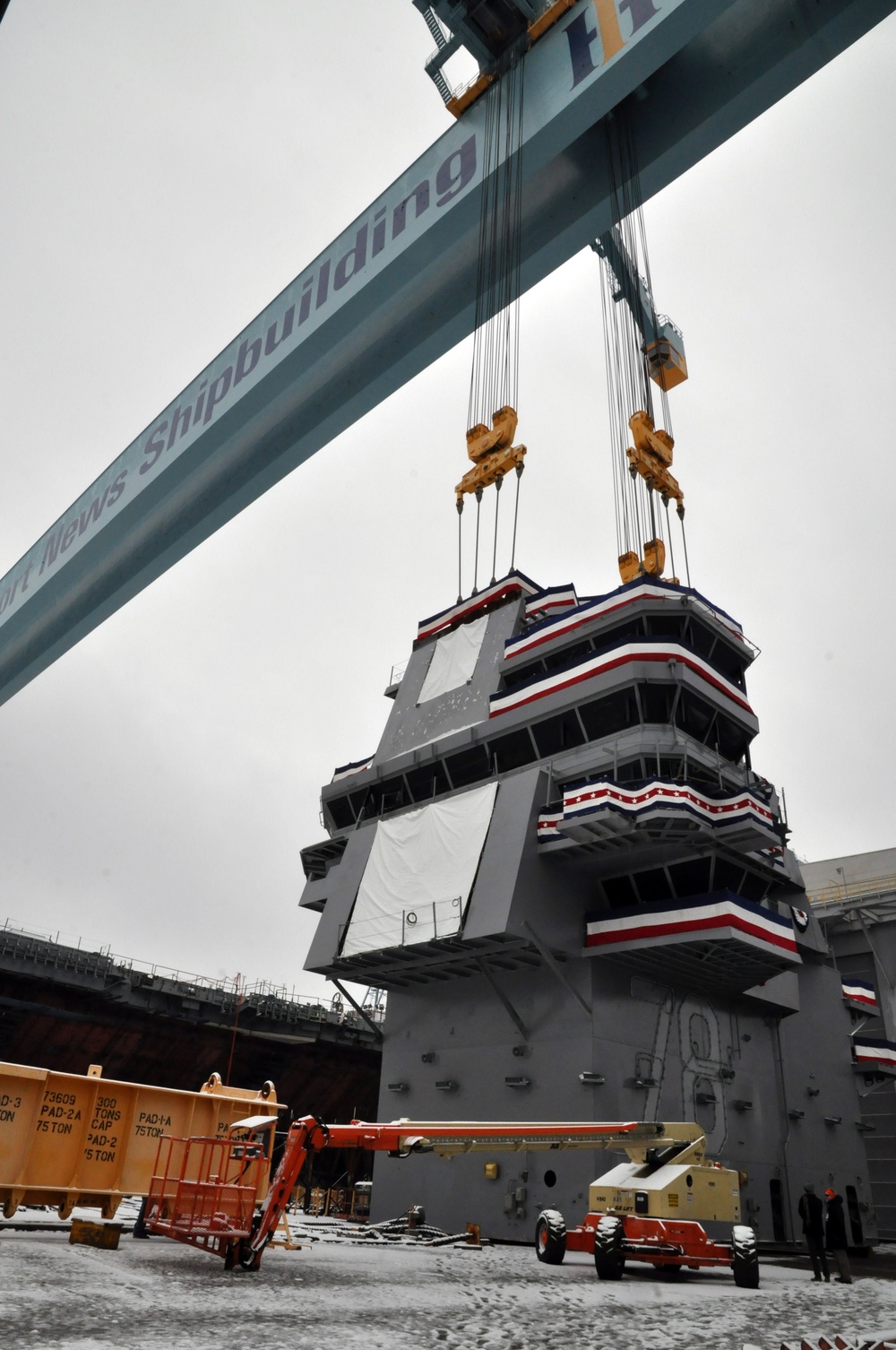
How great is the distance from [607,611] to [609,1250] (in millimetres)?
17037

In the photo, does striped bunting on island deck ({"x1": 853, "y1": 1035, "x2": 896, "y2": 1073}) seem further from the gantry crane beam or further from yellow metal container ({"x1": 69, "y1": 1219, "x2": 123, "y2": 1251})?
the gantry crane beam

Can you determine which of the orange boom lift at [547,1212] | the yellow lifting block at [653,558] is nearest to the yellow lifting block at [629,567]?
the yellow lifting block at [653,558]

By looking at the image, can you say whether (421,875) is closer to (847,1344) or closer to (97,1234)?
(97,1234)

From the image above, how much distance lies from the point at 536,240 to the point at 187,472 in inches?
257

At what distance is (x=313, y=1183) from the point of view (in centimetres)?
4350

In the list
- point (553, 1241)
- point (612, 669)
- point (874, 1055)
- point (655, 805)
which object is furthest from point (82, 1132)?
point (874, 1055)

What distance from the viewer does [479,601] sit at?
111 ft

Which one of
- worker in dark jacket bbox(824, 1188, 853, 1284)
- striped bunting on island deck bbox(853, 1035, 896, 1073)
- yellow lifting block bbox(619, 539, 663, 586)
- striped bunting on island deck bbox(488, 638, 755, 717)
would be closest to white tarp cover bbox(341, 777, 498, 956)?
striped bunting on island deck bbox(488, 638, 755, 717)

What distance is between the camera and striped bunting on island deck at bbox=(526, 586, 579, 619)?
104ft

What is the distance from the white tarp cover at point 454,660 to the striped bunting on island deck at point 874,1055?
20235 mm

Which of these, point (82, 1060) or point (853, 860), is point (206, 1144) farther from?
point (853, 860)

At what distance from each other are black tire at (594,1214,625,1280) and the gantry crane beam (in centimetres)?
1352

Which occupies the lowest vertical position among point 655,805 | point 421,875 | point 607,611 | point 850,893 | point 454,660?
point 421,875

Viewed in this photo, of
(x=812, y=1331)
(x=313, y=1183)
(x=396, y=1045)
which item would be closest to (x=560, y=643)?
(x=396, y=1045)
